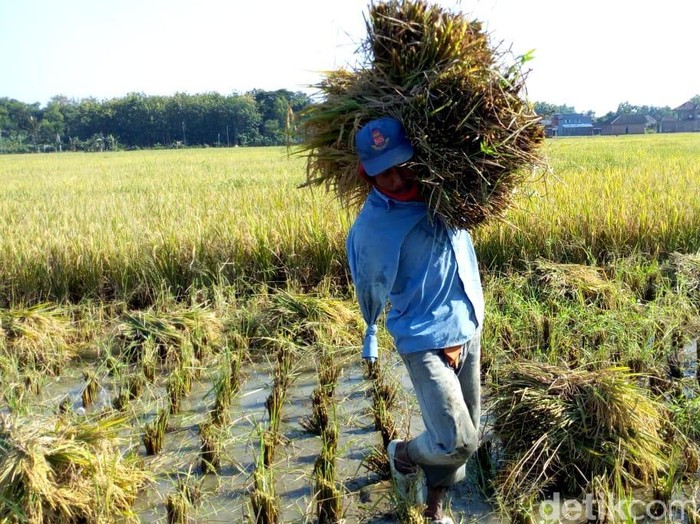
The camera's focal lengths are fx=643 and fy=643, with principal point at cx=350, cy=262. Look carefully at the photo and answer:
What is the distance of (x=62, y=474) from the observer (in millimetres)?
2363

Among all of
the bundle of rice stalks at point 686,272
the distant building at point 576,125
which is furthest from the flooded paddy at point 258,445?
the distant building at point 576,125

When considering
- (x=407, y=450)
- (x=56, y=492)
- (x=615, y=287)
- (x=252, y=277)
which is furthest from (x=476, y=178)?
(x=252, y=277)

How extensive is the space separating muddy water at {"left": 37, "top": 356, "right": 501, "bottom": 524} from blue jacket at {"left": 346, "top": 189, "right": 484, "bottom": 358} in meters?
0.65

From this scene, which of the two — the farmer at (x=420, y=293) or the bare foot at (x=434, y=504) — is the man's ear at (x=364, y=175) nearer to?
the farmer at (x=420, y=293)

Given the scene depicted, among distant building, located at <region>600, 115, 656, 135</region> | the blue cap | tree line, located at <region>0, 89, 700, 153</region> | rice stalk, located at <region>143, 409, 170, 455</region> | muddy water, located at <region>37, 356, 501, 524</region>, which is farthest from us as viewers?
distant building, located at <region>600, 115, 656, 135</region>

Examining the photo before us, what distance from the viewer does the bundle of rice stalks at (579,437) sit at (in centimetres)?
249

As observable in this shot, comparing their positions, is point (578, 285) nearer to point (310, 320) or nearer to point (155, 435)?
point (310, 320)

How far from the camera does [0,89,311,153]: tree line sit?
59.3 metres

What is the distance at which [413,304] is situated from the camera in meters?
2.31

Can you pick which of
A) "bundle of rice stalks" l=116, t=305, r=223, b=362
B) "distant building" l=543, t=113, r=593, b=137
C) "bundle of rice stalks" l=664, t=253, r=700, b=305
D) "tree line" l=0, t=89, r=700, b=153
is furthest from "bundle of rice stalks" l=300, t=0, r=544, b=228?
"tree line" l=0, t=89, r=700, b=153

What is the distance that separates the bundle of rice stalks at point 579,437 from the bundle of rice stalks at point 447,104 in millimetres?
869

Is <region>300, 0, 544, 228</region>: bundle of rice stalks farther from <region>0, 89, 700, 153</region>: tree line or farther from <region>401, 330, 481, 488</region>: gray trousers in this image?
<region>0, 89, 700, 153</region>: tree line

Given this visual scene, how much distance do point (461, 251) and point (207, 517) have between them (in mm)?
1397

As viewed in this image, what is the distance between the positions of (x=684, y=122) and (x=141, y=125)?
6127 cm
